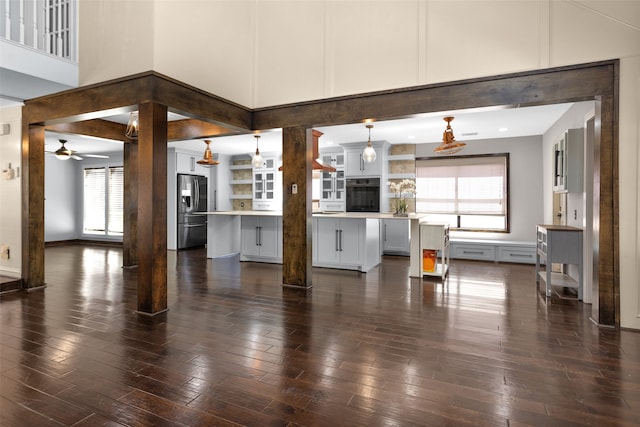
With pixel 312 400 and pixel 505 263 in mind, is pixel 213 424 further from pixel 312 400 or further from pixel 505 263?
pixel 505 263

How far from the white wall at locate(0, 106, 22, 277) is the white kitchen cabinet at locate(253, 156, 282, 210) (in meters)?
5.37

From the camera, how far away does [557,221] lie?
18.8ft

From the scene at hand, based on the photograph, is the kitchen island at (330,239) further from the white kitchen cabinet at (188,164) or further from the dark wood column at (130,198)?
the white kitchen cabinet at (188,164)

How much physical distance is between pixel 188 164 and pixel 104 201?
9.89ft

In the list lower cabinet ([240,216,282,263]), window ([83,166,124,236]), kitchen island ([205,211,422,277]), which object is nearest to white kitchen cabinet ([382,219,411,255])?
kitchen island ([205,211,422,277])

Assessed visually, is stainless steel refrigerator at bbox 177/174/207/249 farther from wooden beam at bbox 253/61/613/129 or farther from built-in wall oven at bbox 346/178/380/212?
wooden beam at bbox 253/61/613/129

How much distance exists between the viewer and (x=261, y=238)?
258 inches

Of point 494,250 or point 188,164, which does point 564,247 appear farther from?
point 188,164

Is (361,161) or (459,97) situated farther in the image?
(361,161)

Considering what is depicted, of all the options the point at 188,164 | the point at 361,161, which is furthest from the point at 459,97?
the point at 188,164

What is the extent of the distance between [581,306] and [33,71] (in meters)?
6.42

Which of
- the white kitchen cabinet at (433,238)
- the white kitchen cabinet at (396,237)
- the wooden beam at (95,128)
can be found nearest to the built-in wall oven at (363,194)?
the white kitchen cabinet at (396,237)

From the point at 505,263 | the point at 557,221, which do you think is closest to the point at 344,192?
the point at 505,263

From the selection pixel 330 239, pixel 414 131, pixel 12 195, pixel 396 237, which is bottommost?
pixel 396 237
